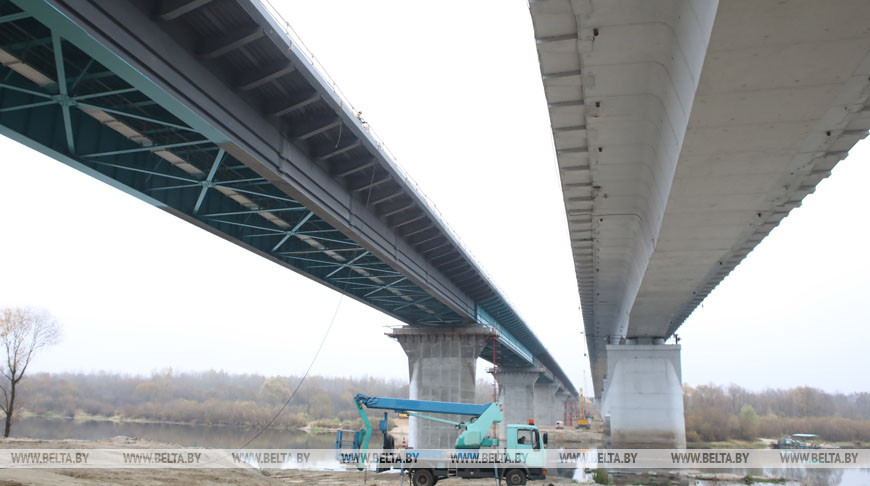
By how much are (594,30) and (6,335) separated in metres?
48.4

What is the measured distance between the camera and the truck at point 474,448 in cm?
1833

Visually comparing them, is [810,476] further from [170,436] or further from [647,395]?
[170,436]

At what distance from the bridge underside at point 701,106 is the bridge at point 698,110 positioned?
0.08 feet

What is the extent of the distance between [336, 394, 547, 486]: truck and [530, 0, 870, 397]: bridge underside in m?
7.69

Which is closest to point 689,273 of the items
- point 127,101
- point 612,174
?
point 612,174

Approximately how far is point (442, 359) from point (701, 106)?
35997 mm

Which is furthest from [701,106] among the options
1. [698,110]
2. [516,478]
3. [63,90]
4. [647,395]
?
[647,395]

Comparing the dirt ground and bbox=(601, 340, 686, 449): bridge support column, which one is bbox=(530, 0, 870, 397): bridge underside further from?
bbox=(601, 340, 686, 449): bridge support column

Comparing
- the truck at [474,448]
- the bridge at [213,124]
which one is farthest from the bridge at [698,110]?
the truck at [474,448]

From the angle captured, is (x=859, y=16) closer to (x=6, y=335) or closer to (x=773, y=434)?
(x=6, y=335)

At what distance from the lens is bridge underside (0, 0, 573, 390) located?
36.6ft

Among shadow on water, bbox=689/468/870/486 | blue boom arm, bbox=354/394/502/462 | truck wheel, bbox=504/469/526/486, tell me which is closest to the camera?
truck wheel, bbox=504/469/526/486

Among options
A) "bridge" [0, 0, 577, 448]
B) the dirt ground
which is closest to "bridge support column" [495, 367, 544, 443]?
the dirt ground

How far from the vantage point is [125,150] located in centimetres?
1552
